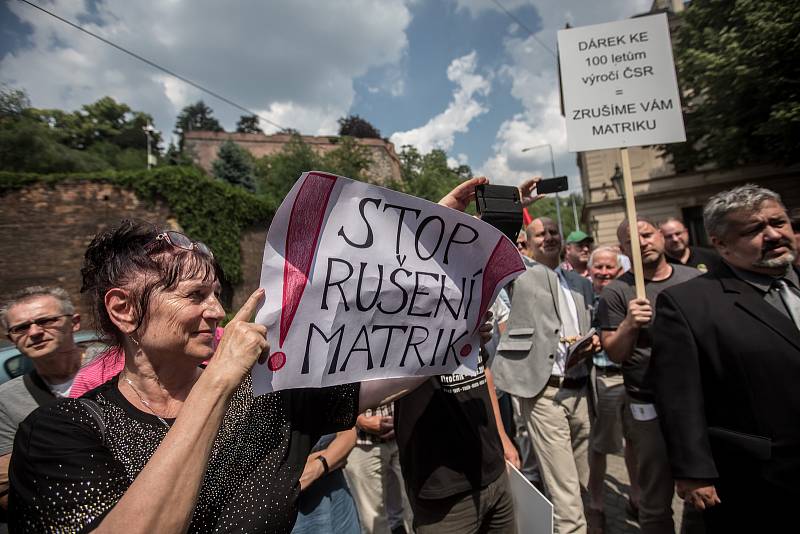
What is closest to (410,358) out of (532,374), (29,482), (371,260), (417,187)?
(371,260)

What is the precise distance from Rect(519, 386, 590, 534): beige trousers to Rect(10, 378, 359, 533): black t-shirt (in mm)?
2150

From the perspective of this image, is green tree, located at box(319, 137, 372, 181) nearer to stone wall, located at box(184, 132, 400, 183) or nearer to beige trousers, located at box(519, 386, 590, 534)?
stone wall, located at box(184, 132, 400, 183)

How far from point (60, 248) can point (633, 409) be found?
59.7ft

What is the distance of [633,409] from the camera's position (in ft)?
9.56

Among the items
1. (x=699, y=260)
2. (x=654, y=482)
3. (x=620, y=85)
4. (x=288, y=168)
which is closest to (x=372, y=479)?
(x=654, y=482)

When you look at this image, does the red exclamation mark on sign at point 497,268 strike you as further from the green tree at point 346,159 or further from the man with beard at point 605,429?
the green tree at point 346,159

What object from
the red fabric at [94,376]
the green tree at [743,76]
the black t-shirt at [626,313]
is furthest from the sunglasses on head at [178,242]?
the green tree at [743,76]

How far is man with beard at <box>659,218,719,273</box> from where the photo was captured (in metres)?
3.83

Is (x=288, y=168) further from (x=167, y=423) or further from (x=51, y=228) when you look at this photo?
(x=167, y=423)

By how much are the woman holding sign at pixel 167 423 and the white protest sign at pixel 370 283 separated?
4.3 inches

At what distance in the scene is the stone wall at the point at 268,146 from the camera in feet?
140

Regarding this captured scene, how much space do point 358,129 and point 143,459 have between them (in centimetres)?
5458

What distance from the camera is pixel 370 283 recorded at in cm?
147

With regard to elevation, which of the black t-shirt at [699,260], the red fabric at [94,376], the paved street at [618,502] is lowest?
the paved street at [618,502]
